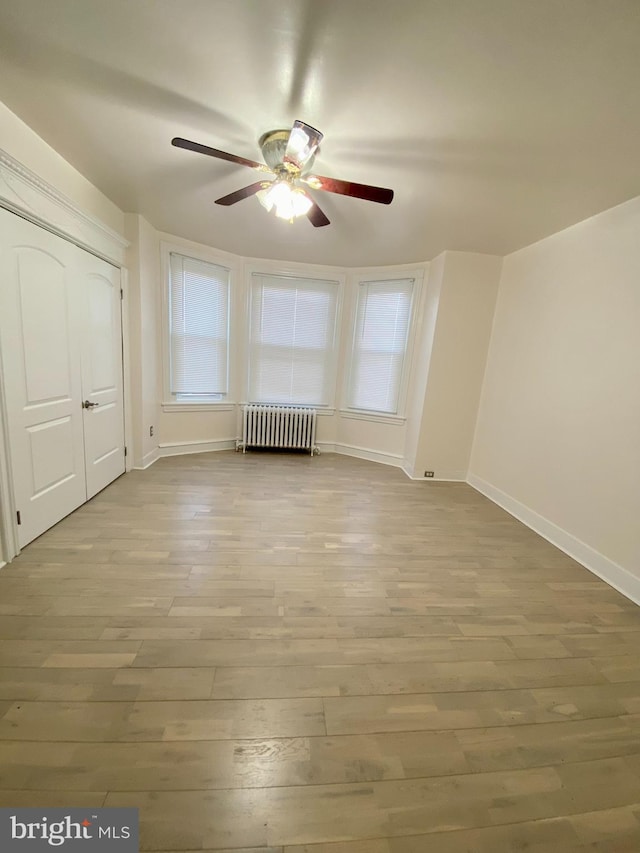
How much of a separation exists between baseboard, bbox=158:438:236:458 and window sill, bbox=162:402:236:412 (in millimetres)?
442

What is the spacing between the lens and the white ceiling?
3.98 feet

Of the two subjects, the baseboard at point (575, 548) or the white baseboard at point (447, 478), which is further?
the white baseboard at point (447, 478)

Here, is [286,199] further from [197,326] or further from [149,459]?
[149,459]

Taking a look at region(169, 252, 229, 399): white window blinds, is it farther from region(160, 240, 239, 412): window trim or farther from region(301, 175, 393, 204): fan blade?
region(301, 175, 393, 204): fan blade

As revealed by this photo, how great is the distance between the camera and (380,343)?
172 inches

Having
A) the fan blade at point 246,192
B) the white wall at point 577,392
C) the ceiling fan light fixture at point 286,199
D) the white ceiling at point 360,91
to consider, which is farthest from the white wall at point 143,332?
the white wall at point 577,392

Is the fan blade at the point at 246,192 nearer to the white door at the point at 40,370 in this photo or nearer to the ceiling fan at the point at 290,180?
the ceiling fan at the point at 290,180

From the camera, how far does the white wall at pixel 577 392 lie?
2.23 m

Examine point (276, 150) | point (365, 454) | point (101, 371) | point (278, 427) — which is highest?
point (276, 150)

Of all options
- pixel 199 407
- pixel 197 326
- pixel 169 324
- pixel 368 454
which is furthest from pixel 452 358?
pixel 169 324

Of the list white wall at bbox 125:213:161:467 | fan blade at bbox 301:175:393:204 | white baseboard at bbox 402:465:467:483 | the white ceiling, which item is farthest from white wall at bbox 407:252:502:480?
white wall at bbox 125:213:161:467

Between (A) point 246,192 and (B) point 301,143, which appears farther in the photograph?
(A) point 246,192

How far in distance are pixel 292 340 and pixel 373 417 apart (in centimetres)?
160

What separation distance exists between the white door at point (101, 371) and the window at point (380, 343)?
→ 2893mm
